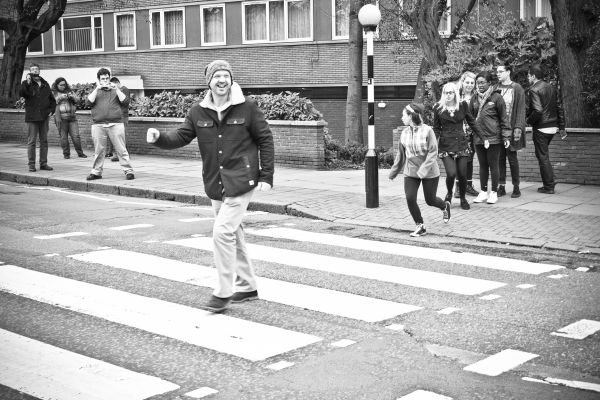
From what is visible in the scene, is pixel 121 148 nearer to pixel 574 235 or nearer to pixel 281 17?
pixel 574 235

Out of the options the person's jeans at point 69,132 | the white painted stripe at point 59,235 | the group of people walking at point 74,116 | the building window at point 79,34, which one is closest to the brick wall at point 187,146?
the group of people walking at point 74,116

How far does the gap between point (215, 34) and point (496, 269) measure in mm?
27014

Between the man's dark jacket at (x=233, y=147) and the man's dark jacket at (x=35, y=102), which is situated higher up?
the man's dark jacket at (x=35, y=102)

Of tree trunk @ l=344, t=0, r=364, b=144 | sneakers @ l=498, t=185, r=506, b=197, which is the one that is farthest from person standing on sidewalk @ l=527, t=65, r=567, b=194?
tree trunk @ l=344, t=0, r=364, b=144

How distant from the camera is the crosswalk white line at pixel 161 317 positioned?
6.48m

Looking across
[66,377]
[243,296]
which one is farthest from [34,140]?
[66,377]

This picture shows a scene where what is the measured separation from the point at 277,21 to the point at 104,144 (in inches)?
672

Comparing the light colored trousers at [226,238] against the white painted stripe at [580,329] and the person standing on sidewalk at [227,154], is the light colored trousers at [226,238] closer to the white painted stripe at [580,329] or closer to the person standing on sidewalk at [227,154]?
the person standing on sidewalk at [227,154]

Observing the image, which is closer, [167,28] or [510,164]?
[510,164]

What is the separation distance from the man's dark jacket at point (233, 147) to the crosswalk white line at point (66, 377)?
6.28 feet

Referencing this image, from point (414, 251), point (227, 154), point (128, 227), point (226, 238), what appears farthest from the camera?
point (128, 227)

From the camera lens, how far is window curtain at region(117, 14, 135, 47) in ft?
123

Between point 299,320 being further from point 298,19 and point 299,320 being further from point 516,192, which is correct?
point 298,19

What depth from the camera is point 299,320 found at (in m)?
7.12
